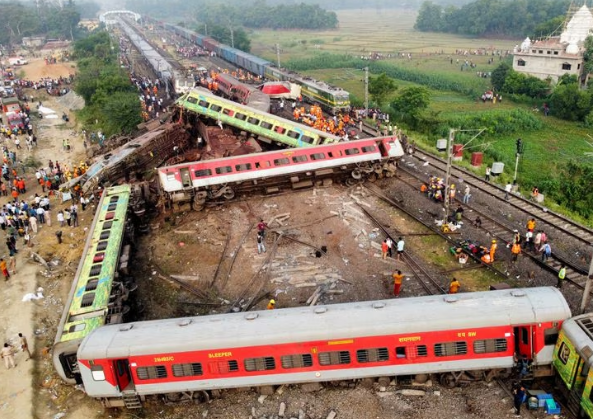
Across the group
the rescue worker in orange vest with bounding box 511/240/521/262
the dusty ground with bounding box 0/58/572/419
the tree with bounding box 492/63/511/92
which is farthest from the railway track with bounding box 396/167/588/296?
the tree with bounding box 492/63/511/92

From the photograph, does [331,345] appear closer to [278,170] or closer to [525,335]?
[525,335]

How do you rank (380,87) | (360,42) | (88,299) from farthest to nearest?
1. (360,42)
2. (380,87)
3. (88,299)

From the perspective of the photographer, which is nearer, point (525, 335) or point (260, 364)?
point (525, 335)

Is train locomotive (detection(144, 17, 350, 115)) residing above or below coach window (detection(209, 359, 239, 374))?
above

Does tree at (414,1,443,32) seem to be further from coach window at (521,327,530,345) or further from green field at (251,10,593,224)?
coach window at (521,327,530,345)

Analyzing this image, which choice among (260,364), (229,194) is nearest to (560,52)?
(229,194)

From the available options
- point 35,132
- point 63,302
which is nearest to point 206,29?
point 35,132
